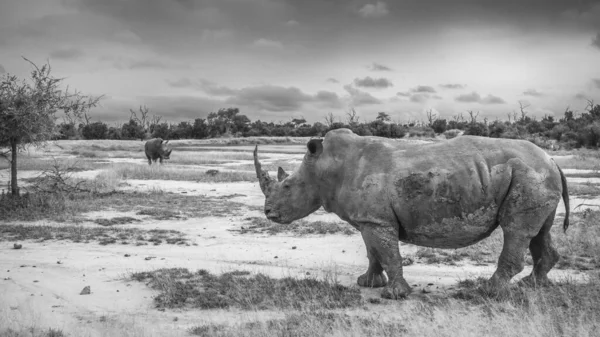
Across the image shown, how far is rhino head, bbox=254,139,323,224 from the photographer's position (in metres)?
7.14

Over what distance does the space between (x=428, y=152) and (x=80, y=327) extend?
4.69m

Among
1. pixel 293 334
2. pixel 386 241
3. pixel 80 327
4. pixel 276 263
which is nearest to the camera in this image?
pixel 293 334

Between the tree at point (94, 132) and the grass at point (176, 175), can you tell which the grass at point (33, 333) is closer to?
the grass at point (176, 175)

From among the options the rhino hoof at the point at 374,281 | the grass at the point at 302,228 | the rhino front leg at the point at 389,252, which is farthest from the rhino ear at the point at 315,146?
the grass at the point at 302,228

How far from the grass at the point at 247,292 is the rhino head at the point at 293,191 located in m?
0.96

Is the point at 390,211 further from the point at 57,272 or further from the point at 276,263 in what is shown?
the point at 57,272

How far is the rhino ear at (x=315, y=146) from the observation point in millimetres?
7035

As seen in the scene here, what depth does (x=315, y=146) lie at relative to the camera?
708 cm

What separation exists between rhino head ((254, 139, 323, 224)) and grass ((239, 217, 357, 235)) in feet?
15.9

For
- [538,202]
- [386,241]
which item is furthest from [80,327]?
[538,202]

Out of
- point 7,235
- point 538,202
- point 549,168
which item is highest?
Answer: point 549,168

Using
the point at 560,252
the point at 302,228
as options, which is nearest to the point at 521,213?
the point at 560,252

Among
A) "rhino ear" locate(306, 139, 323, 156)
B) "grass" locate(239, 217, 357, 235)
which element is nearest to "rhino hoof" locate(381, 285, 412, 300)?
"rhino ear" locate(306, 139, 323, 156)

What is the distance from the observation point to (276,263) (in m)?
9.12
